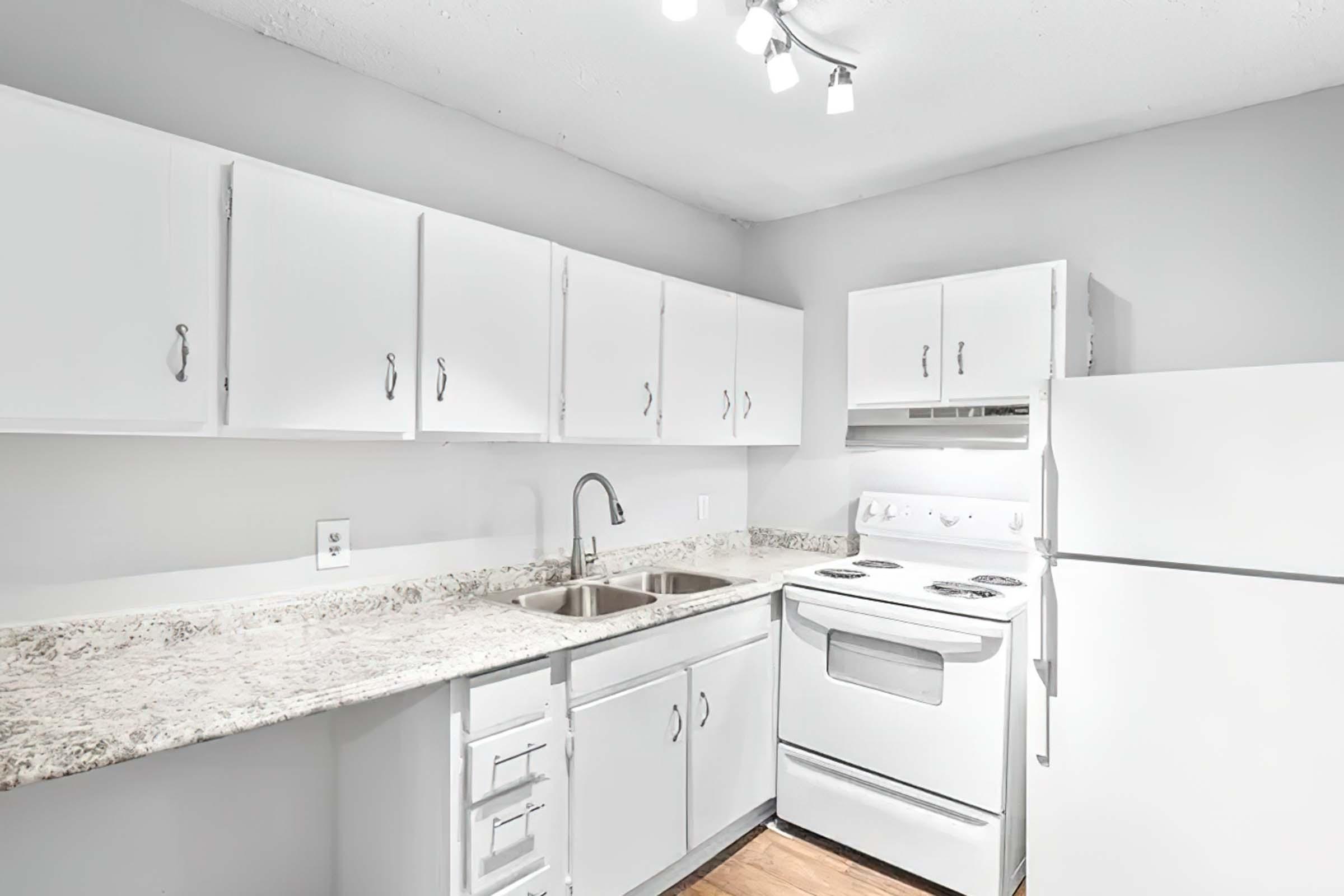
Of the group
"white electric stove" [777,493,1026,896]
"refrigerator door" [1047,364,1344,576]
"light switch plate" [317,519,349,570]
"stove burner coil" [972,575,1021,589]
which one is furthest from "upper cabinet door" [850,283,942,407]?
"light switch plate" [317,519,349,570]

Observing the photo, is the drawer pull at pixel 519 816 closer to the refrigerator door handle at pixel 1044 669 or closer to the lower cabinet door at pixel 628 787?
the lower cabinet door at pixel 628 787

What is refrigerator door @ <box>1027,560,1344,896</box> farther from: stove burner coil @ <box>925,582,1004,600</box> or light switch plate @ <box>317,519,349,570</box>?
light switch plate @ <box>317,519,349,570</box>

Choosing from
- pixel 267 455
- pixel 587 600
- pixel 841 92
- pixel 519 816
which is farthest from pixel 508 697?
pixel 841 92

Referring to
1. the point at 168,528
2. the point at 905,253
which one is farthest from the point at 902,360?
the point at 168,528

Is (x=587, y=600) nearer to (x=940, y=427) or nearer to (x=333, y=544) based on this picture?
(x=333, y=544)

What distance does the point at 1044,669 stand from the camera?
6.52ft

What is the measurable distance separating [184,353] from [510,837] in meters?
1.36

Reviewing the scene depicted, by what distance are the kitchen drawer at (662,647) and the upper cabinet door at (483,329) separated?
700 mm

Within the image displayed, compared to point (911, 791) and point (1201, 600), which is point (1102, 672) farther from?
point (911, 791)

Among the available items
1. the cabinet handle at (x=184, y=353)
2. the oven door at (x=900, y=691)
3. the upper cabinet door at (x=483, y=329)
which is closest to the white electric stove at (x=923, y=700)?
the oven door at (x=900, y=691)

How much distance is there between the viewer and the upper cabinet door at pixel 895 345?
9.23 ft

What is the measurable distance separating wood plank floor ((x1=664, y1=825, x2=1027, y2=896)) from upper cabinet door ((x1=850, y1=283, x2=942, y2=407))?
1.72 meters

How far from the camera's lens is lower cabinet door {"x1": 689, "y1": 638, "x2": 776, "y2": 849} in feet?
7.74

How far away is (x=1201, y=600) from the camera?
1748 millimetres
